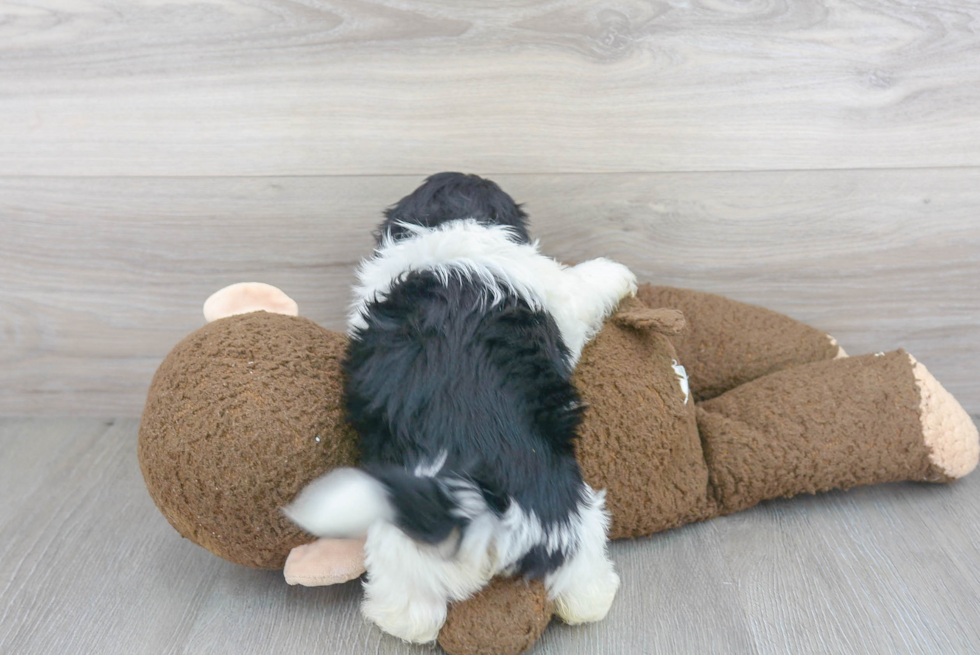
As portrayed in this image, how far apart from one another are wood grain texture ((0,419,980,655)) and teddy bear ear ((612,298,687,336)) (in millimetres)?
262

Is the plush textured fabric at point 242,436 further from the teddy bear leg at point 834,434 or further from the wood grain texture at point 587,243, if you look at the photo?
the teddy bear leg at point 834,434

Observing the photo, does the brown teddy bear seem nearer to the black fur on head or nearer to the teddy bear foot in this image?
the teddy bear foot

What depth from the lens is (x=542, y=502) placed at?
66 cm

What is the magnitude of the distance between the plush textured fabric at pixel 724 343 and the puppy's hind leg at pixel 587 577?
31 cm

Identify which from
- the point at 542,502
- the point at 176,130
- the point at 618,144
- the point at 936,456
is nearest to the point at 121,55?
the point at 176,130

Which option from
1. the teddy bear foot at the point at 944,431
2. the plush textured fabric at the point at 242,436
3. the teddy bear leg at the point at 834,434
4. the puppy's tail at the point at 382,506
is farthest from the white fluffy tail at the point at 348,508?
the teddy bear foot at the point at 944,431

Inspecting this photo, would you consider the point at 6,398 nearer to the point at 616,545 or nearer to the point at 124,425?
the point at 124,425

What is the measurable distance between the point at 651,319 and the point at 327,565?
Result: 445mm

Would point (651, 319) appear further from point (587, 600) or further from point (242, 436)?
point (242, 436)

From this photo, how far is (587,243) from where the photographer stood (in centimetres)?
105

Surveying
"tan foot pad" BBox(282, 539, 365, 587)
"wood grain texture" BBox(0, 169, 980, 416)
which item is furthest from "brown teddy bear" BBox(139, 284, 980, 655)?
"wood grain texture" BBox(0, 169, 980, 416)

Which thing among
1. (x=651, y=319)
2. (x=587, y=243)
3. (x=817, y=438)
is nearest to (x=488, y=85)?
(x=587, y=243)

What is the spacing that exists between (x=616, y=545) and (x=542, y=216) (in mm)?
473

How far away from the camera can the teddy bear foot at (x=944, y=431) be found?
0.89m
